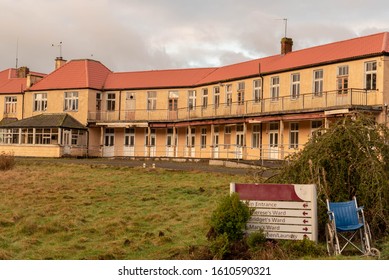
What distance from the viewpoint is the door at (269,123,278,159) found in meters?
36.2

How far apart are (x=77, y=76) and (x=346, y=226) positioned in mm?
41147

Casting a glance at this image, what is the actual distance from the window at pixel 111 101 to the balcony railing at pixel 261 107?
1.06m

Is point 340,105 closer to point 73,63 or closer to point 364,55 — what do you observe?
point 364,55

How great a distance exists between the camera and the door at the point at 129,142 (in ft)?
152

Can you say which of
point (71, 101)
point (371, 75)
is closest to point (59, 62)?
point (71, 101)

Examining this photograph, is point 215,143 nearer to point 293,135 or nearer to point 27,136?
point 293,135

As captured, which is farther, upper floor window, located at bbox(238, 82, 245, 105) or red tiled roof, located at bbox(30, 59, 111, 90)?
red tiled roof, located at bbox(30, 59, 111, 90)

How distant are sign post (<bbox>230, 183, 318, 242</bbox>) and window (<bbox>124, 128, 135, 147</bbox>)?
3672 centimetres

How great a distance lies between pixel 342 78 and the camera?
3197 centimetres

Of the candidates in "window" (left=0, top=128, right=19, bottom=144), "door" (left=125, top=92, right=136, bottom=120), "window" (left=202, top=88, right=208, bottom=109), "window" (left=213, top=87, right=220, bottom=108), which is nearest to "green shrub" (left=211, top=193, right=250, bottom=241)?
"window" (left=213, top=87, right=220, bottom=108)

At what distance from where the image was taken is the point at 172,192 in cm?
1953

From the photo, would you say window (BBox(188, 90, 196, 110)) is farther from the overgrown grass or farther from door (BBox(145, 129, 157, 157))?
the overgrown grass

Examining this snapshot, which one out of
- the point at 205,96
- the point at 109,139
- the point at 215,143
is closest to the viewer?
the point at 215,143

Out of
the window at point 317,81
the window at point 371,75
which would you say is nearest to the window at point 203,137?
the window at point 317,81
